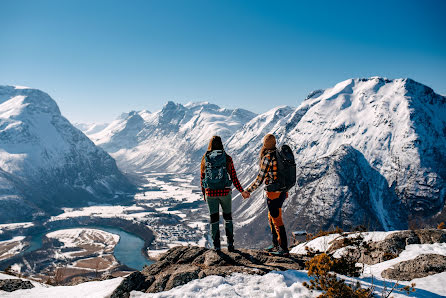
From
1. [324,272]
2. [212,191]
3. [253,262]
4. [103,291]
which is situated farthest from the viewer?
[212,191]

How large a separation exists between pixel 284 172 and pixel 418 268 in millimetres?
6160

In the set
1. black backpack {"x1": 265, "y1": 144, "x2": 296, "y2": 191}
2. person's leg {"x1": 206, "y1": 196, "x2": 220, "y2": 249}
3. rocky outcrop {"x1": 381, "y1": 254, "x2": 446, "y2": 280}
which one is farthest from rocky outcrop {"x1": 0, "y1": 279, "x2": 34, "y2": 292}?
rocky outcrop {"x1": 381, "y1": 254, "x2": 446, "y2": 280}

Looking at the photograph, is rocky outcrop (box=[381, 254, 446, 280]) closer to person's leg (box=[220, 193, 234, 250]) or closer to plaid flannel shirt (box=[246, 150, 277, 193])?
plaid flannel shirt (box=[246, 150, 277, 193])

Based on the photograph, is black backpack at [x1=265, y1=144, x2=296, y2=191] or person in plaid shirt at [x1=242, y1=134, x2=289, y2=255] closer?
black backpack at [x1=265, y1=144, x2=296, y2=191]

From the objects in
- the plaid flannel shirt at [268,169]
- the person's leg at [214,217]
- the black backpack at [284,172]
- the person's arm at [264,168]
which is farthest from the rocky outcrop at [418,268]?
the person's leg at [214,217]

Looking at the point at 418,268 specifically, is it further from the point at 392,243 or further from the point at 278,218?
the point at 278,218

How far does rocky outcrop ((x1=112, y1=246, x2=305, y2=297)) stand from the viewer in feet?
29.7

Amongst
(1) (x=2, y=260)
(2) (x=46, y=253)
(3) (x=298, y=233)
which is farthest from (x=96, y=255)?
→ (3) (x=298, y=233)

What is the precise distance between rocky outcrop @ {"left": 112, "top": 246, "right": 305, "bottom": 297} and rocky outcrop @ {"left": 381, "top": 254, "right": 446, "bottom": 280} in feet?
11.1

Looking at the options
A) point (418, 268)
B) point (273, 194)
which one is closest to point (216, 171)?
point (273, 194)

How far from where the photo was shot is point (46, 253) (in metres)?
189

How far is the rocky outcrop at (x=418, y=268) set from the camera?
977 cm

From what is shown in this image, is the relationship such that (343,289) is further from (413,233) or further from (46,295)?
(46,295)

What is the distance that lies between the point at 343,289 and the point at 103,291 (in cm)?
781
